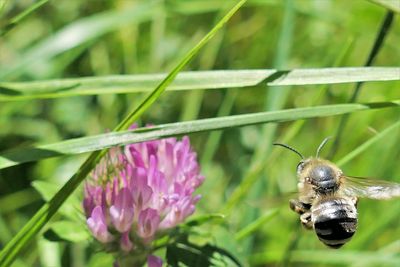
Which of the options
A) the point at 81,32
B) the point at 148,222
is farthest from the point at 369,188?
the point at 81,32

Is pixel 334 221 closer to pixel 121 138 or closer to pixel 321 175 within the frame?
pixel 321 175

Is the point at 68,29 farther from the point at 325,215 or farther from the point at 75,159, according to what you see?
the point at 325,215

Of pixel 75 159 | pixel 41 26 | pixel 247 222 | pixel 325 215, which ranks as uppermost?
pixel 41 26

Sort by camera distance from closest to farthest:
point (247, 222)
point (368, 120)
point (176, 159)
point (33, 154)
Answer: point (33, 154) → point (176, 159) → point (247, 222) → point (368, 120)

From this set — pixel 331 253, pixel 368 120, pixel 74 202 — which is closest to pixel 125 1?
pixel 368 120

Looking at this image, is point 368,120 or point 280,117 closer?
point 280,117

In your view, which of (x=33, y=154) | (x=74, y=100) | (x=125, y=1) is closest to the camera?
(x=33, y=154)
